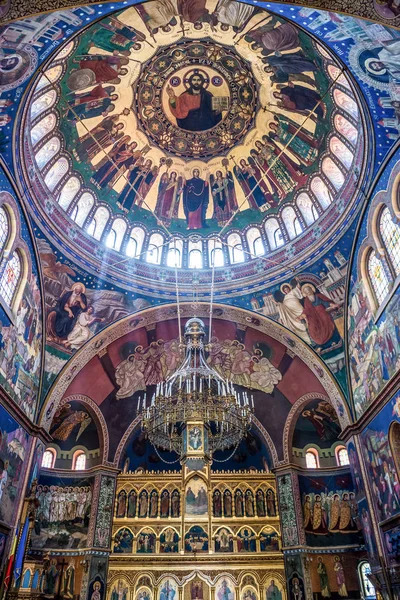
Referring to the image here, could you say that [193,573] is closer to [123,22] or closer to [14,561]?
[14,561]

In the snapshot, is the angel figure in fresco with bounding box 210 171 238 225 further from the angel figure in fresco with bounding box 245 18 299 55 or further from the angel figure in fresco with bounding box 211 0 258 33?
the angel figure in fresco with bounding box 211 0 258 33

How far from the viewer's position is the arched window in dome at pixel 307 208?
18.4 meters

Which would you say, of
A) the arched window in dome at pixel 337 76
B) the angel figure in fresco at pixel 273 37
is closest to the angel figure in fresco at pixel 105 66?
the angel figure in fresco at pixel 273 37

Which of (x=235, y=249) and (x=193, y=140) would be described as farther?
(x=235, y=249)

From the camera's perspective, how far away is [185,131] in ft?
64.0

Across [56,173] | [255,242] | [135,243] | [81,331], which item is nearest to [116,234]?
[135,243]

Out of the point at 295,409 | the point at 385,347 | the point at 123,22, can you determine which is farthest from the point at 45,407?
the point at 123,22

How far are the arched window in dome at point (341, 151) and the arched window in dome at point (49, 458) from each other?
16.8 metres

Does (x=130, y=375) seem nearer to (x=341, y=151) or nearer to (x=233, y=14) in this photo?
(x=341, y=151)

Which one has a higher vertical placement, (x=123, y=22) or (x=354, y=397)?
(x=123, y=22)

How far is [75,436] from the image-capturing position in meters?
19.6

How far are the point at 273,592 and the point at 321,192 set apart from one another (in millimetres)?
15853

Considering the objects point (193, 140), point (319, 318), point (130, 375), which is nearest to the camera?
point (319, 318)

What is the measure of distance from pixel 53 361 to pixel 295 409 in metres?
10.6
